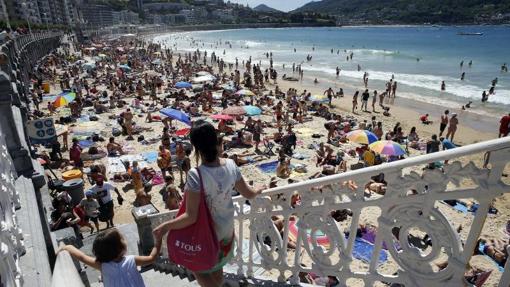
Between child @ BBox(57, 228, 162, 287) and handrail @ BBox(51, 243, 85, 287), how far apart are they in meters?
0.25

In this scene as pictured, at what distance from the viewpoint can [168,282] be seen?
472 cm

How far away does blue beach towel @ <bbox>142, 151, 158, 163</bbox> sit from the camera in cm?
1406

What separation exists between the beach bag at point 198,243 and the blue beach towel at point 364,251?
499cm

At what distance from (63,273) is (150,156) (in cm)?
1179

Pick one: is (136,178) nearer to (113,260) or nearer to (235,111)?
(235,111)

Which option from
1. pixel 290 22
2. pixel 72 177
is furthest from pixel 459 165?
pixel 290 22

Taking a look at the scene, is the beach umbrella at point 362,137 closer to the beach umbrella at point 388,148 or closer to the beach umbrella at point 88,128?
the beach umbrella at point 388,148

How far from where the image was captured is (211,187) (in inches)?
98.3

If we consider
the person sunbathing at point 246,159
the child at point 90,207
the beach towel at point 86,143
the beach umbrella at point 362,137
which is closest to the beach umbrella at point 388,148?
the beach umbrella at point 362,137

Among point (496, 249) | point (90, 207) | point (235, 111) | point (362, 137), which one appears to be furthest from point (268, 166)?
point (496, 249)

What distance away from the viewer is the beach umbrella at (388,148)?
11.0 meters

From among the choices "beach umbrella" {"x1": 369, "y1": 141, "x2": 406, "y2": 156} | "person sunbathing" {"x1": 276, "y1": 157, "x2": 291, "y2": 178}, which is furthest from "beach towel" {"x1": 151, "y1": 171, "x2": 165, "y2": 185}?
"beach umbrella" {"x1": 369, "y1": 141, "x2": 406, "y2": 156}

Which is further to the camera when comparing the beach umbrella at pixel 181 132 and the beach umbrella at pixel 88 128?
the beach umbrella at pixel 88 128

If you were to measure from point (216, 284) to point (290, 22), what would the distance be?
661 feet
